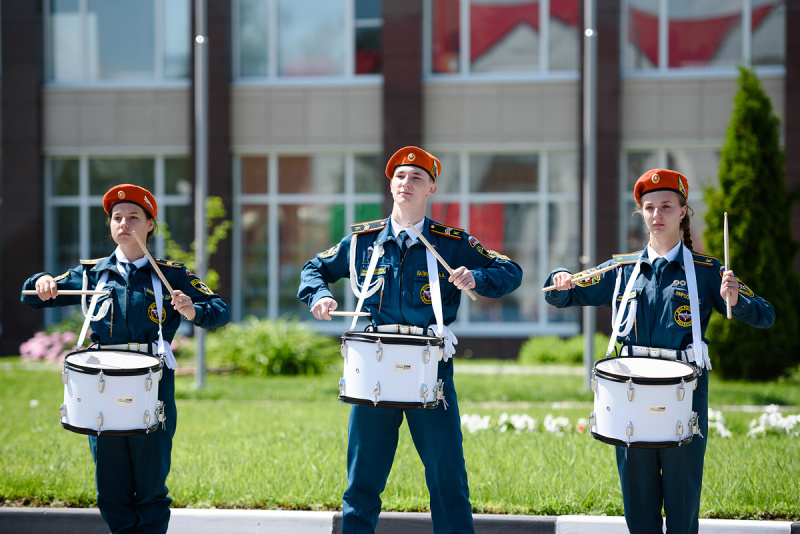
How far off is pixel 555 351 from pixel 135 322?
37.1 feet

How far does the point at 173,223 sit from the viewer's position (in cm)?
1702

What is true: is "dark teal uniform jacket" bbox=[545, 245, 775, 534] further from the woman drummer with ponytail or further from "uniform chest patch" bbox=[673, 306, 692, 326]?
the woman drummer with ponytail

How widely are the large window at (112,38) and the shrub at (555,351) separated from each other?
29.8 feet

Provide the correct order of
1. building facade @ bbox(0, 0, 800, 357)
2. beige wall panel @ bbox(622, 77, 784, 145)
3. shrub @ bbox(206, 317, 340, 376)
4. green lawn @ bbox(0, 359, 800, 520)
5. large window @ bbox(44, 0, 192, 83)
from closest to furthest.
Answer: green lawn @ bbox(0, 359, 800, 520) → shrub @ bbox(206, 317, 340, 376) → beige wall panel @ bbox(622, 77, 784, 145) → building facade @ bbox(0, 0, 800, 357) → large window @ bbox(44, 0, 192, 83)

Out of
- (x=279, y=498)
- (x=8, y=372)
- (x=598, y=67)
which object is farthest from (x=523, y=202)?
(x=279, y=498)

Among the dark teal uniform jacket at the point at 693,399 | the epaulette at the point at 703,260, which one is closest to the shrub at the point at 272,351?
the dark teal uniform jacket at the point at 693,399

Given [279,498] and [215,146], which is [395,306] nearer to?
[279,498]

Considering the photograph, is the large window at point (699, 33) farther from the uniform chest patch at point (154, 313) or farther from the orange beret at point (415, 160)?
the uniform chest patch at point (154, 313)

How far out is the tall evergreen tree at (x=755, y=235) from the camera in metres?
12.0

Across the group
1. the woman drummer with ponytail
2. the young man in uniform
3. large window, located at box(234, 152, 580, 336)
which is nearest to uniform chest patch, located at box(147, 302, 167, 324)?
the woman drummer with ponytail

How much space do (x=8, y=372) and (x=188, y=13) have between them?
781 centimetres

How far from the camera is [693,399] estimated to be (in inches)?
166

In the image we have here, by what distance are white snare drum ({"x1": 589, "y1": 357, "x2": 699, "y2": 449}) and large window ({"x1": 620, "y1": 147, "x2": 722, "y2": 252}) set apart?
12.3 m

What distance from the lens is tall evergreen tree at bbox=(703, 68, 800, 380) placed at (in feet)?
39.5
